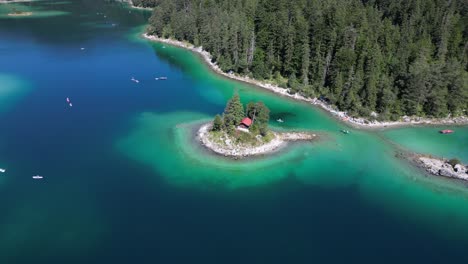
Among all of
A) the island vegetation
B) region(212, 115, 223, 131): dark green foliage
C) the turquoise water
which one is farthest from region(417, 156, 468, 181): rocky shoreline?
the island vegetation

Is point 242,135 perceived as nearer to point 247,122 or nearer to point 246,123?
point 246,123

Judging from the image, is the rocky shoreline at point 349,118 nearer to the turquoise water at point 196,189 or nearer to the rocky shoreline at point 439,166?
the turquoise water at point 196,189

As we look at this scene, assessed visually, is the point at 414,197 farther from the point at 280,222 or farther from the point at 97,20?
the point at 97,20

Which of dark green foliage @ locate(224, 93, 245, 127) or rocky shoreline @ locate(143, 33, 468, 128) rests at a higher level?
dark green foliage @ locate(224, 93, 245, 127)

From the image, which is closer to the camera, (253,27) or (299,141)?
(299,141)

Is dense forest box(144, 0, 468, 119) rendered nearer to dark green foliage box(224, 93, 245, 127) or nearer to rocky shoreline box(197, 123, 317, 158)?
rocky shoreline box(197, 123, 317, 158)

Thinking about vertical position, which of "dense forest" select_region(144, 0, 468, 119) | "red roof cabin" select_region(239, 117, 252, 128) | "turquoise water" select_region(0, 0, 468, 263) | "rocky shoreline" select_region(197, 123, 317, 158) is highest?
"dense forest" select_region(144, 0, 468, 119)

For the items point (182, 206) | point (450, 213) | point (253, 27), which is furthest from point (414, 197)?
point (253, 27)
